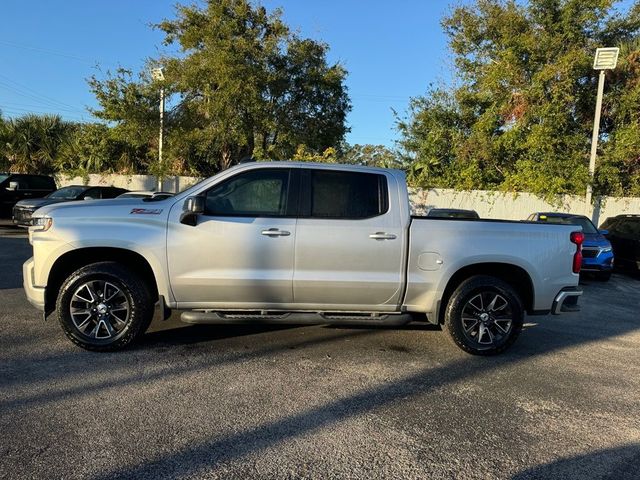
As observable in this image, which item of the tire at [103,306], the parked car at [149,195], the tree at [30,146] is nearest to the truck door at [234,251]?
the tire at [103,306]

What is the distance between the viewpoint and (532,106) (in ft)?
64.5

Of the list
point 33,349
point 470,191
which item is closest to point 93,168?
point 470,191

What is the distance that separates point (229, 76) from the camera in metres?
20.2

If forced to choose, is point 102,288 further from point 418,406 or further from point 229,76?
point 229,76

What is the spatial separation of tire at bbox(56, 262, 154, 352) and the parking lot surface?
0.17 metres

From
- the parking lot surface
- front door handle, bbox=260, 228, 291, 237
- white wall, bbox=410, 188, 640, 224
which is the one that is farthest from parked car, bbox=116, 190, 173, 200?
white wall, bbox=410, 188, 640, 224

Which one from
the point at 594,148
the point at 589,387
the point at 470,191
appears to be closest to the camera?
the point at 589,387

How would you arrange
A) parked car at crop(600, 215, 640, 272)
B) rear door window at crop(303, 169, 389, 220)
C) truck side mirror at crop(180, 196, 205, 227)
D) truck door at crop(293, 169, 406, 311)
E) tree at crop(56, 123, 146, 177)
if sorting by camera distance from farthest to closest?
tree at crop(56, 123, 146, 177) → parked car at crop(600, 215, 640, 272) → rear door window at crop(303, 169, 389, 220) → truck door at crop(293, 169, 406, 311) → truck side mirror at crop(180, 196, 205, 227)

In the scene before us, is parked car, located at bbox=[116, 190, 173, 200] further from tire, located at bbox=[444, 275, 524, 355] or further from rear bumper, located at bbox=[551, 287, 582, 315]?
rear bumper, located at bbox=[551, 287, 582, 315]

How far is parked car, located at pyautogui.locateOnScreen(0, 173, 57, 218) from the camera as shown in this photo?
681 inches

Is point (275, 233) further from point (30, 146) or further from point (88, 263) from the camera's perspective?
point (30, 146)

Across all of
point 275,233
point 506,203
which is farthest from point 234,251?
point 506,203

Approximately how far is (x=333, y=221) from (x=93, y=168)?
841 inches

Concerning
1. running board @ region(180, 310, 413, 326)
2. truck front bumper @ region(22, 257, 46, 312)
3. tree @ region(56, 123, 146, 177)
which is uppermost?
tree @ region(56, 123, 146, 177)
